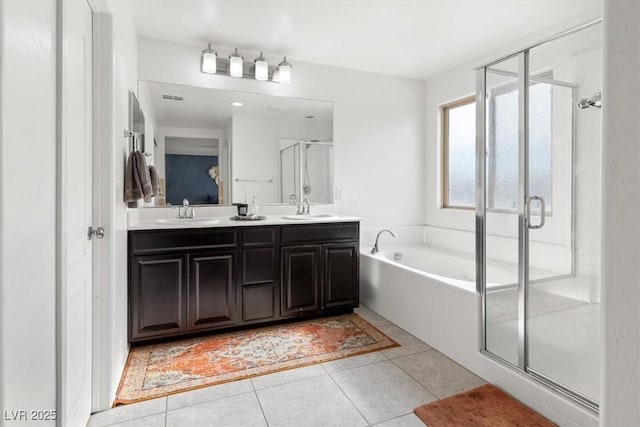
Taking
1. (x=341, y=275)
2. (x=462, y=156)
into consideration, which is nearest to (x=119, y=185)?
(x=341, y=275)

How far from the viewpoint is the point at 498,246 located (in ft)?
7.04

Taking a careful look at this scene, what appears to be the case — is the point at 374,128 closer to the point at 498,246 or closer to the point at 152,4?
the point at 498,246

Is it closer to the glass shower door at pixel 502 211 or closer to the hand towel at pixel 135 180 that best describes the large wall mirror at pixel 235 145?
the hand towel at pixel 135 180

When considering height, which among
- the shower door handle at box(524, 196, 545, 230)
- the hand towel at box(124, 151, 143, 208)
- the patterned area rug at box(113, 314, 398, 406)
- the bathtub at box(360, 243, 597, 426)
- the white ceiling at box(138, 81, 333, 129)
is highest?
the white ceiling at box(138, 81, 333, 129)

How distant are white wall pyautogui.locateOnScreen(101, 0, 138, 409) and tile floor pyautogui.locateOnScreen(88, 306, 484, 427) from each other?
328 mm

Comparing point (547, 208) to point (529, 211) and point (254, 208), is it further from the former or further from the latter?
point (254, 208)

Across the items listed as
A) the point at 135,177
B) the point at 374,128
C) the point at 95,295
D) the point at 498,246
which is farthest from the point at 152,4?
the point at 498,246

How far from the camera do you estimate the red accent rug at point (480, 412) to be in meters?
1.66

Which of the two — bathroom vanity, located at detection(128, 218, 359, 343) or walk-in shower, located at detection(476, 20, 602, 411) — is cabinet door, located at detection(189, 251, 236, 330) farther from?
walk-in shower, located at detection(476, 20, 602, 411)

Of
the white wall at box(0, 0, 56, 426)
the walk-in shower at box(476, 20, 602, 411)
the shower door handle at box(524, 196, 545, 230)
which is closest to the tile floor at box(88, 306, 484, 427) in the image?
the walk-in shower at box(476, 20, 602, 411)

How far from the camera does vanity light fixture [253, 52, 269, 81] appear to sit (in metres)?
3.14

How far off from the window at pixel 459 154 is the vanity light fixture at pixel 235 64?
2163 millimetres

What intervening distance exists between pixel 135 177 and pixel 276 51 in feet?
5.85

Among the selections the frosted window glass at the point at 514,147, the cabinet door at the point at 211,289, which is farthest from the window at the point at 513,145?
the cabinet door at the point at 211,289
